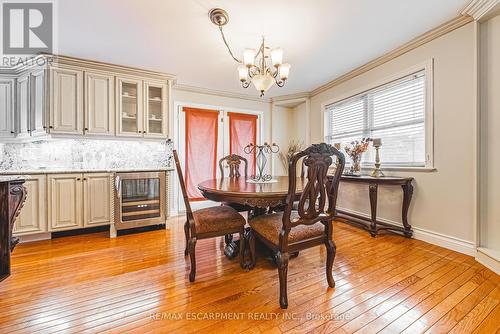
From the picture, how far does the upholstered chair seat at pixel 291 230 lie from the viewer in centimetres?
154

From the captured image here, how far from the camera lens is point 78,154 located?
3.19 m

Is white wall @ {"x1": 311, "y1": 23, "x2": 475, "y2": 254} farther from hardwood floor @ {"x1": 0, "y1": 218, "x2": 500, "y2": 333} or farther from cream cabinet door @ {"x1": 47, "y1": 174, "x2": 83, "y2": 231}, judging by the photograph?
cream cabinet door @ {"x1": 47, "y1": 174, "x2": 83, "y2": 231}

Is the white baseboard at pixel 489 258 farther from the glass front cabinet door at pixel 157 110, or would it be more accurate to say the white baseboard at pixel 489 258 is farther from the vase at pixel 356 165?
the glass front cabinet door at pixel 157 110

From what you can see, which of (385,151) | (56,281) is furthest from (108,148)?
(385,151)

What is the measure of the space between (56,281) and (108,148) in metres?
2.15

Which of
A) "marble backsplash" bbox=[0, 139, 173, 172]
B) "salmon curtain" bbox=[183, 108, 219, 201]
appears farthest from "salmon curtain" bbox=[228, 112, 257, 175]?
"marble backsplash" bbox=[0, 139, 173, 172]

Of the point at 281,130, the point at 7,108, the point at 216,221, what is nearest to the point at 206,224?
the point at 216,221

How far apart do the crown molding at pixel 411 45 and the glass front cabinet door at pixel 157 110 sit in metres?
3.05

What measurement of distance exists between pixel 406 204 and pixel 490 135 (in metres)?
1.04

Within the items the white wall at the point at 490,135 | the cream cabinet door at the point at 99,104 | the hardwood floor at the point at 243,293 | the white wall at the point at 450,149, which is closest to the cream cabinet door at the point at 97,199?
the hardwood floor at the point at 243,293

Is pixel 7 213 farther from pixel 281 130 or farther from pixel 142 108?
pixel 281 130

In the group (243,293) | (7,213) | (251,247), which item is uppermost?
(7,213)

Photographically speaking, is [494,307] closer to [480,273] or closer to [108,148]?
[480,273]

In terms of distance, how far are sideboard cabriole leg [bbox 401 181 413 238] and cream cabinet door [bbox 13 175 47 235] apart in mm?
4511
